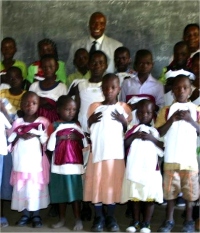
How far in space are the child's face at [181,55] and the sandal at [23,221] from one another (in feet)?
5.41

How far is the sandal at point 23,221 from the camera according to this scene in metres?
3.36

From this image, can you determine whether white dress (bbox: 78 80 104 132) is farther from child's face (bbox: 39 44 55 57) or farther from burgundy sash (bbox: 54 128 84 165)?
child's face (bbox: 39 44 55 57)

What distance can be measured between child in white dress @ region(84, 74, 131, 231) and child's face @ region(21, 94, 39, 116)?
39 cm

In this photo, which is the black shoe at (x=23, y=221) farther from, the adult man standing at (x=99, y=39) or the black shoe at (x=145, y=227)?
the adult man standing at (x=99, y=39)

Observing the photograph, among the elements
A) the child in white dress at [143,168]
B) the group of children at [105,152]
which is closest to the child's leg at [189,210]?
the group of children at [105,152]

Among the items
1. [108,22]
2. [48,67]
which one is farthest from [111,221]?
[108,22]

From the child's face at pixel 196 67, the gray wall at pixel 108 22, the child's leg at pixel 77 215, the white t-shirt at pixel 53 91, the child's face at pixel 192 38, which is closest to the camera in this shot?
the child's leg at pixel 77 215

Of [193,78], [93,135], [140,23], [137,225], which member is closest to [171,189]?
[137,225]

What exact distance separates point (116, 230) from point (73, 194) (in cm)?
38

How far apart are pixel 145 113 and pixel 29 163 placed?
0.85 m

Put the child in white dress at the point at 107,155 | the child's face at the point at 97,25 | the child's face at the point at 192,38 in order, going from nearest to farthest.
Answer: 1. the child in white dress at the point at 107,155
2. the child's face at the point at 192,38
3. the child's face at the point at 97,25

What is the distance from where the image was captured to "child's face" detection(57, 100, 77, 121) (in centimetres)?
329

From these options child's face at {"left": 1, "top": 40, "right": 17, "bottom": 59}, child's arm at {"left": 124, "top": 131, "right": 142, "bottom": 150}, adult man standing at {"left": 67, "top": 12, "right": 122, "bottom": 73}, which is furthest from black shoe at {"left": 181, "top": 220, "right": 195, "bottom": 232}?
child's face at {"left": 1, "top": 40, "right": 17, "bottom": 59}

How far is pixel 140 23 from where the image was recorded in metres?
5.05
